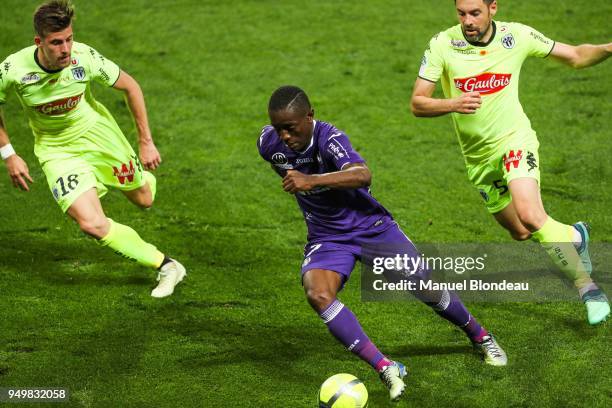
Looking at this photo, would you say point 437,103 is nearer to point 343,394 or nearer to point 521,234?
point 521,234

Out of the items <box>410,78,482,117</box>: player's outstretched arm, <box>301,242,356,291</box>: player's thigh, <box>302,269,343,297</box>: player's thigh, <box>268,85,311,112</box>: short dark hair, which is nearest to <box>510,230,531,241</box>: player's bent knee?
<box>410,78,482,117</box>: player's outstretched arm

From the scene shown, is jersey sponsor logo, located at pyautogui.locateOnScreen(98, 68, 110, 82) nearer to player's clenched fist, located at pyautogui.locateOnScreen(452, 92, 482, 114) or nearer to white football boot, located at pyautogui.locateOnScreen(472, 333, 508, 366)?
player's clenched fist, located at pyautogui.locateOnScreen(452, 92, 482, 114)

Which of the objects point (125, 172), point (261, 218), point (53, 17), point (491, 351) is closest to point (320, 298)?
point (491, 351)

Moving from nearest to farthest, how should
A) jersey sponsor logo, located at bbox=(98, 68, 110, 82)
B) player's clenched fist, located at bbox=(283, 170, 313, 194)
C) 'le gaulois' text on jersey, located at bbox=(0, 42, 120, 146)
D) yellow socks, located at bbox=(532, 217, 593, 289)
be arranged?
player's clenched fist, located at bbox=(283, 170, 313, 194), yellow socks, located at bbox=(532, 217, 593, 289), 'le gaulois' text on jersey, located at bbox=(0, 42, 120, 146), jersey sponsor logo, located at bbox=(98, 68, 110, 82)

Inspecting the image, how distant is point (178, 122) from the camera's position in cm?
1253

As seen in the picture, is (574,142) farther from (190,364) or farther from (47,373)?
(47,373)

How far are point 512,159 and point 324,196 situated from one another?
1717 mm

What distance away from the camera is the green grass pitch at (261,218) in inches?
268

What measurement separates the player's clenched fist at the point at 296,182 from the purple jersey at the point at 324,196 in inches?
19.5

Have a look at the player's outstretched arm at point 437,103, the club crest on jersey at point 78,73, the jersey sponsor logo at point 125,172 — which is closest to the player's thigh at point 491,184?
the player's outstretched arm at point 437,103

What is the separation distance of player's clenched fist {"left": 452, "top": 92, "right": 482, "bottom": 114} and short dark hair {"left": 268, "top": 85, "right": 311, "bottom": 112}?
4.05 feet

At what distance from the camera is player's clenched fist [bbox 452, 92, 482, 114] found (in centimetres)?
684

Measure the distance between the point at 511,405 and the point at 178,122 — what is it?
7312 millimetres

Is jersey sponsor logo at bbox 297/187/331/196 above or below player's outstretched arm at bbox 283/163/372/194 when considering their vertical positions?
below
